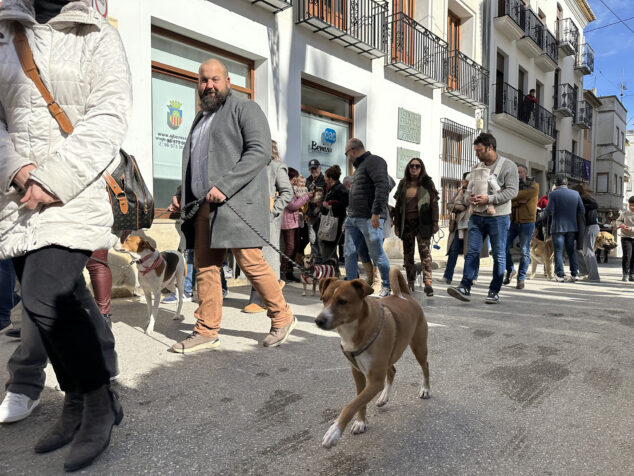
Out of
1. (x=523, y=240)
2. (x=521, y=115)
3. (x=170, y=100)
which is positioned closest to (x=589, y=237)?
(x=523, y=240)

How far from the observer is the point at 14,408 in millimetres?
2213

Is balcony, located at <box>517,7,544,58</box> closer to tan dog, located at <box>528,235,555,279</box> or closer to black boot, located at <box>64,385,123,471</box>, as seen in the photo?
tan dog, located at <box>528,235,555,279</box>

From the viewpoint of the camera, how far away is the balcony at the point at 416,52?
11.5m

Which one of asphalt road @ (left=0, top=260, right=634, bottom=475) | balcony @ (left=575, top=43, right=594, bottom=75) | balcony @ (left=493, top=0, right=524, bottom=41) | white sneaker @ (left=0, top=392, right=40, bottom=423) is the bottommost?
asphalt road @ (left=0, top=260, right=634, bottom=475)

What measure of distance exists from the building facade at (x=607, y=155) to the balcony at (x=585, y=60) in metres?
10.3

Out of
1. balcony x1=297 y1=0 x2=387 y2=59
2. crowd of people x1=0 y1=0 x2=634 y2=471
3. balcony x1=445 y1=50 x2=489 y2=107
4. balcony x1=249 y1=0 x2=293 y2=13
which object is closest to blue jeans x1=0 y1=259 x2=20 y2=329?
crowd of people x1=0 y1=0 x2=634 y2=471

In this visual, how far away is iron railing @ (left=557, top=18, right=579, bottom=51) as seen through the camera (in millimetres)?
21969

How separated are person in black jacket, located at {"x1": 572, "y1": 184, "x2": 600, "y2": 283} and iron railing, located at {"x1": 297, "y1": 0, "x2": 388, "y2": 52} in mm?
5435

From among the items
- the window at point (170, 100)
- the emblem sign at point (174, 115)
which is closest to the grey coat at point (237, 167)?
the window at point (170, 100)

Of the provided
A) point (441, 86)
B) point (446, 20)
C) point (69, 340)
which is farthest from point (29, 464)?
point (446, 20)

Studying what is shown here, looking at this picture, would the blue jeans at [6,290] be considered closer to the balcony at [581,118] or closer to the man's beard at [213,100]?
the man's beard at [213,100]

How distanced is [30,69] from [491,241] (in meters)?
5.22

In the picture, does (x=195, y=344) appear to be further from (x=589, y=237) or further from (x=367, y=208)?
(x=589, y=237)

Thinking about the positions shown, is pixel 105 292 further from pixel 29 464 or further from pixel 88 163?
pixel 88 163
